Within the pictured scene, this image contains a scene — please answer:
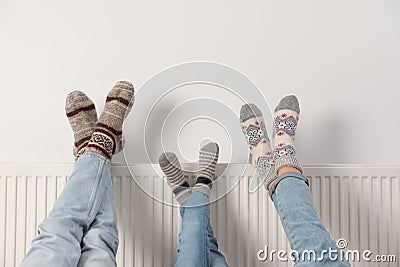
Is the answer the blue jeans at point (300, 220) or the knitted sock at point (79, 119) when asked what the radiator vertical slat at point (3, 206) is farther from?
the blue jeans at point (300, 220)

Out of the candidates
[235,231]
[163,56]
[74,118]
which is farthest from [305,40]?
[74,118]

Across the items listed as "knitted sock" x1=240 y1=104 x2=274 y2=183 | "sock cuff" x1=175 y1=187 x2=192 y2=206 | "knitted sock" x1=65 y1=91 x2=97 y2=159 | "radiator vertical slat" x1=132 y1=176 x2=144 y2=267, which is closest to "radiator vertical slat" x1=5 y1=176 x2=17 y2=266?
"knitted sock" x1=65 y1=91 x2=97 y2=159

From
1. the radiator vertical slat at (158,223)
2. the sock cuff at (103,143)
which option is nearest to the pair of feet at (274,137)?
the radiator vertical slat at (158,223)

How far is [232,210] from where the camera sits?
1.45 m

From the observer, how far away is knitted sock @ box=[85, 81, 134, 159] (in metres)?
1.38

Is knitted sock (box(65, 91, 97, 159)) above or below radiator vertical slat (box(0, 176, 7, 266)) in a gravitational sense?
above

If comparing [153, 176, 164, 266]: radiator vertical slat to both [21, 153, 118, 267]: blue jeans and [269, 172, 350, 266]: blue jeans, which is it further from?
[269, 172, 350, 266]: blue jeans

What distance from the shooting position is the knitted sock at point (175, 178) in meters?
1.42

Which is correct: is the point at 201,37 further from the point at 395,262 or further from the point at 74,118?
the point at 395,262

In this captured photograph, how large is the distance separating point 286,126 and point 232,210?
0.87 ft

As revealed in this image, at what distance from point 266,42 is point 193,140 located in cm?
34

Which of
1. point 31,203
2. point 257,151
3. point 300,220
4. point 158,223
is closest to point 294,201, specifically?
point 300,220

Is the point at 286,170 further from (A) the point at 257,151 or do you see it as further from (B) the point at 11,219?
(B) the point at 11,219

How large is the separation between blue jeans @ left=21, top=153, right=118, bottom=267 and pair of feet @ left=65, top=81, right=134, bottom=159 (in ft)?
0.22
